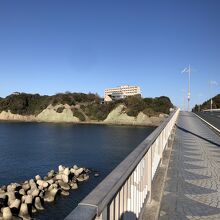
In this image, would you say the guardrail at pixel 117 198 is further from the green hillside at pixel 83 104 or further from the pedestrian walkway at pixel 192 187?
the green hillside at pixel 83 104

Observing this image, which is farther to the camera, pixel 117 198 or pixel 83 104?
pixel 83 104

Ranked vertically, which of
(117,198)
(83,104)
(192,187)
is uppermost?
(83,104)

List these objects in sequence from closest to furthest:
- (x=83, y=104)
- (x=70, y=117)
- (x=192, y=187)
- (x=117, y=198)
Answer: (x=117, y=198)
(x=192, y=187)
(x=70, y=117)
(x=83, y=104)

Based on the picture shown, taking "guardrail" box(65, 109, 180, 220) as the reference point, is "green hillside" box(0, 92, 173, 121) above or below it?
above

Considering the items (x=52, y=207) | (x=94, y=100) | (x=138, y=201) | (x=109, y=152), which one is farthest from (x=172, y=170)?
(x=94, y=100)

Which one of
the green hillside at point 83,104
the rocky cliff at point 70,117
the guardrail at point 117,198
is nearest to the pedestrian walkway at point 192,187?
the guardrail at point 117,198

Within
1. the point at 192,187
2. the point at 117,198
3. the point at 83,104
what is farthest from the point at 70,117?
the point at 117,198

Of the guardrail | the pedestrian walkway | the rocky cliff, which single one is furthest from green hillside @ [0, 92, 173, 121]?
the guardrail

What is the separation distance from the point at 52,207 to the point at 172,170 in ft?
58.2

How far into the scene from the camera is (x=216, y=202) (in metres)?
5.73

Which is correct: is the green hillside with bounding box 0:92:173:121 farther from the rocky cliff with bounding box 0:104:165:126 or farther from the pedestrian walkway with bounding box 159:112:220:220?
the pedestrian walkway with bounding box 159:112:220:220

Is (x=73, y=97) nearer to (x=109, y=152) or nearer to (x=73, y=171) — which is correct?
(x=109, y=152)

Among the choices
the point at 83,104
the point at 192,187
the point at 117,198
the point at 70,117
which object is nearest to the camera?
the point at 117,198

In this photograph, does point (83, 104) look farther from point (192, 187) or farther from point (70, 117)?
point (192, 187)
